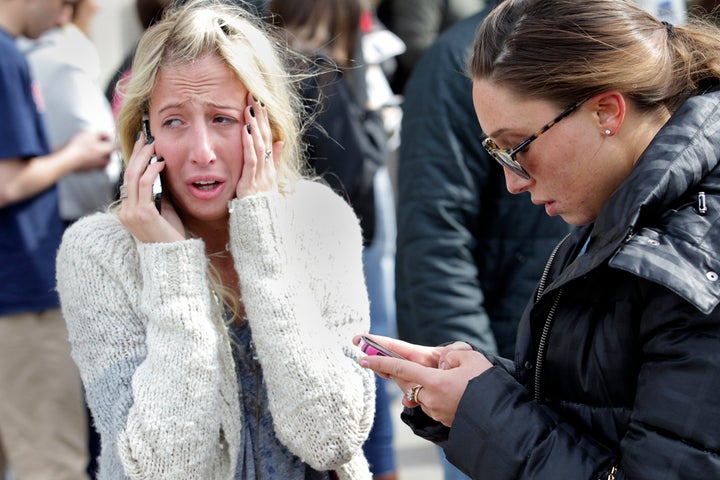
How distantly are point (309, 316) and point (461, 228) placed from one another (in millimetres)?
830

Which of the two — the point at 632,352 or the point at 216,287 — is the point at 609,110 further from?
the point at 216,287

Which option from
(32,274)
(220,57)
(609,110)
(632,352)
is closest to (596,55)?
(609,110)

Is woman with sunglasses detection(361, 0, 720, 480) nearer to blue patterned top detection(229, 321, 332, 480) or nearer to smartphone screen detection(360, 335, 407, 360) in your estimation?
smartphone screen detection(360, 335, 407, 360)

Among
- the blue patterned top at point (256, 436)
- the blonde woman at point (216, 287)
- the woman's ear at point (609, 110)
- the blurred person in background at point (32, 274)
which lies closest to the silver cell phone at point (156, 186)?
the blonde woman at point (216, 287)

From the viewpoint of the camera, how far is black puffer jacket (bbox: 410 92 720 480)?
4.69ft

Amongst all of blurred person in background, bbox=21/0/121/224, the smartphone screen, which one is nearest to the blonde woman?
the smartphone screen

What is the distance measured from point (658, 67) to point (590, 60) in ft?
0.44

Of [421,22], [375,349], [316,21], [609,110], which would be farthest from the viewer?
[421,22]

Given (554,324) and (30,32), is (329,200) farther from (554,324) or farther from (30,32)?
(30,32)

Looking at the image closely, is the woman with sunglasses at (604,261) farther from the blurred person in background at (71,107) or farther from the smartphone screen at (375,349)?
the blurred person in background at (71,107)

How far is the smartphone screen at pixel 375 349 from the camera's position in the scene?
1.90m

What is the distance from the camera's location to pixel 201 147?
221cm

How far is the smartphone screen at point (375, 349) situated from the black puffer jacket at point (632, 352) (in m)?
0.25

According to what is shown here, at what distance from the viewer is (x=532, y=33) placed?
1714mm
